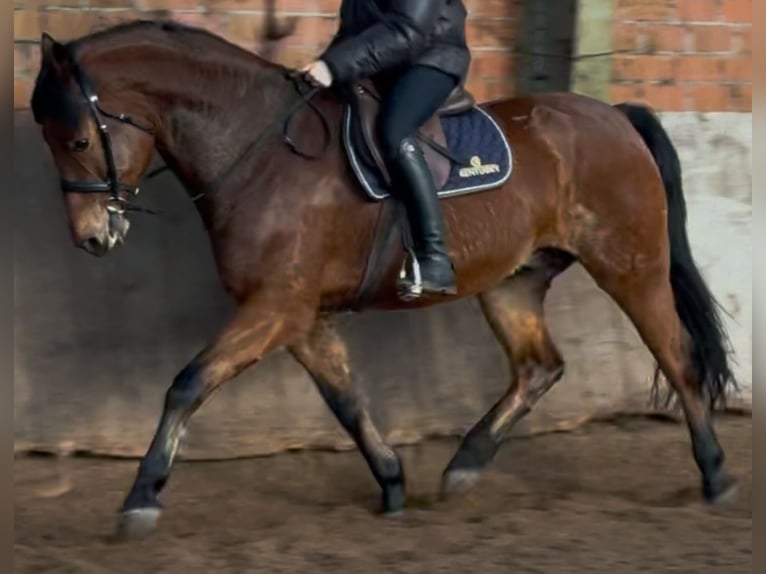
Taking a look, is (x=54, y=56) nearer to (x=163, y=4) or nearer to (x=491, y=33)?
(x=163, y=4)

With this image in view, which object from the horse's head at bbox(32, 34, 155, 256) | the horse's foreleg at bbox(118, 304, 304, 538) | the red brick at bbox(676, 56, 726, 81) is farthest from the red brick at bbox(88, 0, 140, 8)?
the red brick at bbox(676, 56, 726, 81)

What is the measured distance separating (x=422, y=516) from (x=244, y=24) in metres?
2.63

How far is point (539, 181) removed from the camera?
22.1ft

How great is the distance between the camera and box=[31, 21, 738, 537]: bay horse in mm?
5883

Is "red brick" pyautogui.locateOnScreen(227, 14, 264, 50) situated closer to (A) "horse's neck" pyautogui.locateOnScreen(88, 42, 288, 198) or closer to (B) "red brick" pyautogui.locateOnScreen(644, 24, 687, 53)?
(A) "horse's neck" pyautogui.locateOnScreen(88, 42, 288, 198)

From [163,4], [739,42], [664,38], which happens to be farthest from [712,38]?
[163,4]

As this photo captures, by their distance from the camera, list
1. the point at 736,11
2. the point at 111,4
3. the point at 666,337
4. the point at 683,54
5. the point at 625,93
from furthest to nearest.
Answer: the point at 736,11 < the point at 683,54 < the point at 625,93 < the point at 111,4 < the point at 666,337

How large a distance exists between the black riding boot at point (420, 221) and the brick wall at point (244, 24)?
1662 millimetres

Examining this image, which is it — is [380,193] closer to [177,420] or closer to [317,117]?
[317,117]

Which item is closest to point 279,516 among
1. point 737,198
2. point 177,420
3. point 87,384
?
point 177,420

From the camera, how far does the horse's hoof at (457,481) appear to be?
22.6 feet

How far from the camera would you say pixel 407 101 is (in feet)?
20.4

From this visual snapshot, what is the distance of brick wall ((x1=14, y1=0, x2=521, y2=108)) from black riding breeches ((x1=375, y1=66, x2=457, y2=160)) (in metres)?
1.36

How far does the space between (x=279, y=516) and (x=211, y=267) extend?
1461 millimetres
